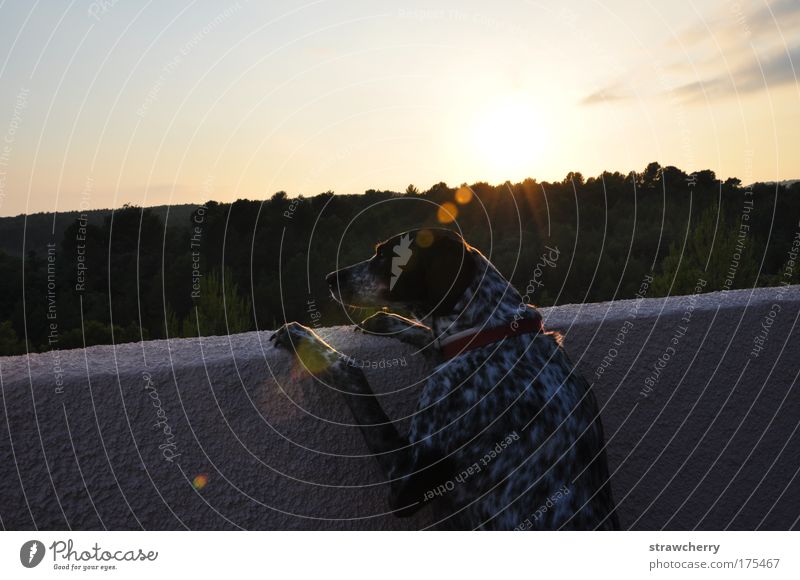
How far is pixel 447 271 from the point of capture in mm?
3908

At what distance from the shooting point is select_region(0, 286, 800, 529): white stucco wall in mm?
3338

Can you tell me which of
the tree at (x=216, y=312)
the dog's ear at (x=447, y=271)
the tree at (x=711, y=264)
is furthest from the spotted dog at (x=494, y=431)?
the tree at (x=711, y=264)

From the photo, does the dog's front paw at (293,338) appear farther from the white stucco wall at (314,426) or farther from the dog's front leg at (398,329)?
the dog's front leg at (398,329)

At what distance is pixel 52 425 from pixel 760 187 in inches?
1136

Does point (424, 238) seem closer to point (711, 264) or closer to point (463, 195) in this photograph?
point (711, 264)

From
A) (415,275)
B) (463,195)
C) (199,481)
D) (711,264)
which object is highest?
(463,195)

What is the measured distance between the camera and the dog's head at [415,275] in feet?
12.7

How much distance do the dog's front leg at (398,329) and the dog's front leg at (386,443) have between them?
405mm

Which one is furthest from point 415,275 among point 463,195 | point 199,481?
point 463,195

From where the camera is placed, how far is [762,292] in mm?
4699

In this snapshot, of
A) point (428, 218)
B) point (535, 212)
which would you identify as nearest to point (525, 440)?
point (428, 218)

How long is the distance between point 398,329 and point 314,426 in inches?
29.0

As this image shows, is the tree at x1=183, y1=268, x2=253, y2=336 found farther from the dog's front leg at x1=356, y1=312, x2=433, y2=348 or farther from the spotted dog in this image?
the spotted dog

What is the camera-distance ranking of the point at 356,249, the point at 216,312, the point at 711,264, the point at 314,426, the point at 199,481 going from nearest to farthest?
the point at 199,481, the point at 314,426, the point at 216,312, the point at 711,264, the point at 356,249
